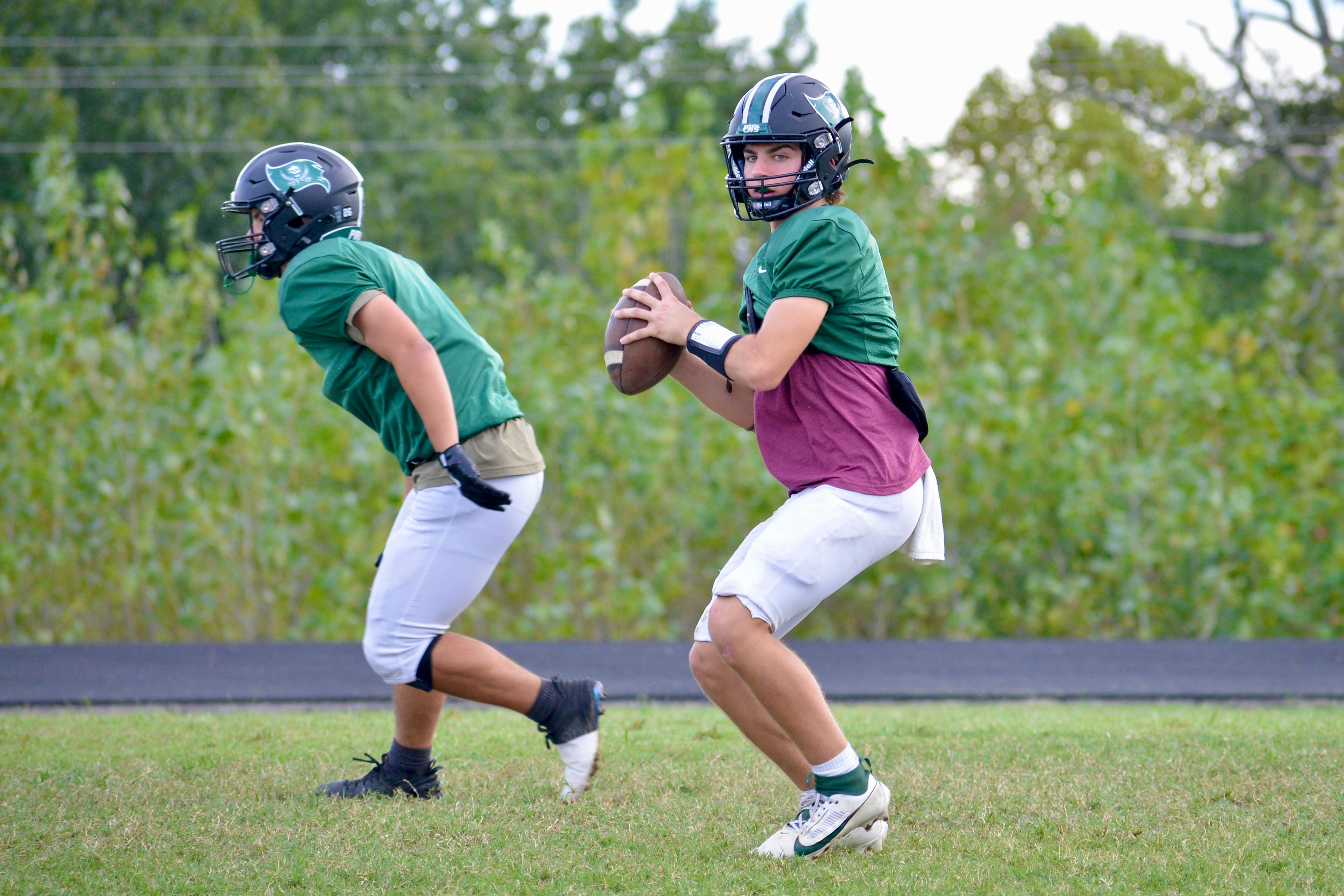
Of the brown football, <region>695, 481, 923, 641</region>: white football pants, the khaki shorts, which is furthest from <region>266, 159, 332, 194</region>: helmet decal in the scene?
<region>695, 481, 923, 641</region>: white football pants

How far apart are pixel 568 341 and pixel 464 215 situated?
20.9 m

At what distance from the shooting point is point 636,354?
3439 millimetres

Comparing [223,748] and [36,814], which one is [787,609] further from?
[223,748]

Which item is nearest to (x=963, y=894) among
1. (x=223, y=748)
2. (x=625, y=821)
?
(x=625, y=821)

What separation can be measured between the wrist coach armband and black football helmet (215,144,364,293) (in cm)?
138

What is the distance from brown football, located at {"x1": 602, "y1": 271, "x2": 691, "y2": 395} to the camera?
3439mm

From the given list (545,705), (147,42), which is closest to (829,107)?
(545,705)

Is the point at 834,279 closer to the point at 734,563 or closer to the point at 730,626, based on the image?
the point at 734,563

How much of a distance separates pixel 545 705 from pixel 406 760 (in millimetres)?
508

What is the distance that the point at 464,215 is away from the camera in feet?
98.1

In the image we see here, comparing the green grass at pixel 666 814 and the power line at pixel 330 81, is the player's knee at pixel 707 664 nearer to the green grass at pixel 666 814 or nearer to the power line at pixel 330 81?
the green grass at pixel 666 814

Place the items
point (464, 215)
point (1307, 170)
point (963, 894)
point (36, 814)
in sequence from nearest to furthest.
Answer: point (963, 894)
point (36, 814)
point (1307, 170)
point (464, 215)

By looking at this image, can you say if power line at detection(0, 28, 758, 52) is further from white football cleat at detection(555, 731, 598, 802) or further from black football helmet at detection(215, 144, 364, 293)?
white football cleat at detection(555, 731, 598, 802)

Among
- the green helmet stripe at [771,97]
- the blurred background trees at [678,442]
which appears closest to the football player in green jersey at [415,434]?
the green helmet stripe at [771,97]
